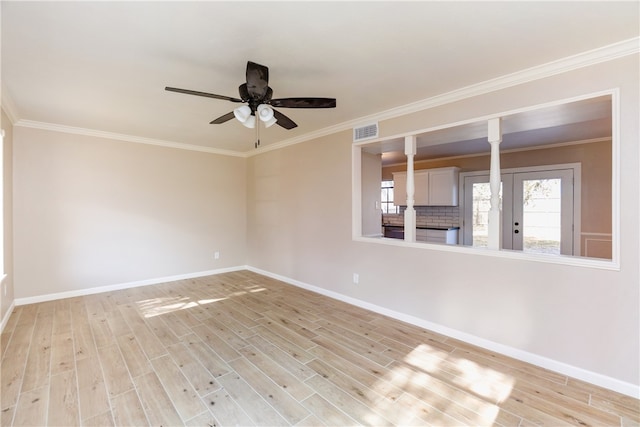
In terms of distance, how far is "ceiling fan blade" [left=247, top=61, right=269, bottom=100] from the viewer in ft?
6.98

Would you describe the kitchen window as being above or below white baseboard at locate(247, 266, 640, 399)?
above

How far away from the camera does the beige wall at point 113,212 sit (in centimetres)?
406

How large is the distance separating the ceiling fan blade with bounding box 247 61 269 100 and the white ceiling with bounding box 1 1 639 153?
0.56ft

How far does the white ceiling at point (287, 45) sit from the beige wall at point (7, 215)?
2.41 feet

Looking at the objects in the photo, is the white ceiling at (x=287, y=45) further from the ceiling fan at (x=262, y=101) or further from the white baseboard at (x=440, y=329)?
the white baseboard at (x=440, y=329)

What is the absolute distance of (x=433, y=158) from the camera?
6.41 meters

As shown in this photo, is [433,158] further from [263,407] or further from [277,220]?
[263,407]

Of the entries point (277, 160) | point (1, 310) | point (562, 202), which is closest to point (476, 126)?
point (562, 202)

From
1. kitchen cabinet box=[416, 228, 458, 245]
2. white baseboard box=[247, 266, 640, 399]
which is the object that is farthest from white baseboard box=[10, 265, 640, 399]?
kitchen cabinet box=[416, 228, 458, 245]

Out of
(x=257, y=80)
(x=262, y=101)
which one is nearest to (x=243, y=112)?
(x=262, y=101)

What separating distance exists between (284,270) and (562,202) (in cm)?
500

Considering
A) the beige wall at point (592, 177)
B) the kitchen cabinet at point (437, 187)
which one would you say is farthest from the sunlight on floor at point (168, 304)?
the beige wall at point (592, 177)

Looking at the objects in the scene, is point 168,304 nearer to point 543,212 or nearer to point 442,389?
point 442,389

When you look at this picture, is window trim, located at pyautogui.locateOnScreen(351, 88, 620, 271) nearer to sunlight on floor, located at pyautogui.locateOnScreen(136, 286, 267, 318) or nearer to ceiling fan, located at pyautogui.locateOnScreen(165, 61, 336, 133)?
ceiling fan, located at pyautogui.locateOnScreen(165, 61, 336, 133)
